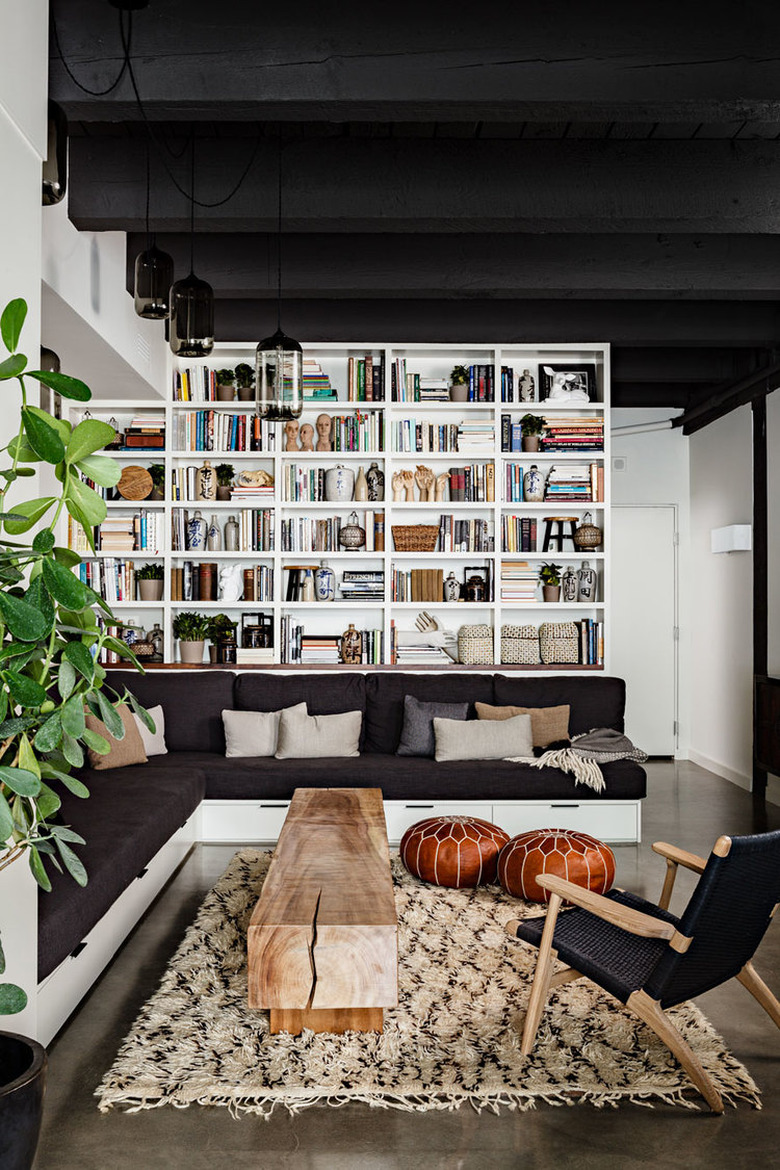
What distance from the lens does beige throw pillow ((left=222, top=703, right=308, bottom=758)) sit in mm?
5520

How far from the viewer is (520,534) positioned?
6.63 meters

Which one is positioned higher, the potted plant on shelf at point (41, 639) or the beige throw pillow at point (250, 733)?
the potted plant on shelf at point (41, 639)

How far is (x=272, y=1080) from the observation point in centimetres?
268

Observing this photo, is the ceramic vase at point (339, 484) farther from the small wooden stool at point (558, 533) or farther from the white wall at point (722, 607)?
the white wall at point (722, 607)

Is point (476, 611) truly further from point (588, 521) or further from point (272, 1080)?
point (272, 1080)

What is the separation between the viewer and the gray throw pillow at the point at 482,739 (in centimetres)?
538

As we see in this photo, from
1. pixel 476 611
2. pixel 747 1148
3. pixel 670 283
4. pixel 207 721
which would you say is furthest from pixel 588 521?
pixel 747 1148

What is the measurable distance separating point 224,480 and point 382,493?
1064 millimetres

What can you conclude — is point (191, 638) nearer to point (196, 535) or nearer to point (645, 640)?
point (196, 535)

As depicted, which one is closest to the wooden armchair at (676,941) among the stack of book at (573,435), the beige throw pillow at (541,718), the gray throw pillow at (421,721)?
the gray throw pillow at (421,721)

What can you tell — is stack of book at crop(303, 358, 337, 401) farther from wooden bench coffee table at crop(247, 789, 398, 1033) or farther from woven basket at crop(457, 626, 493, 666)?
wooden bench coffee table at crop(247, 789, 398, 1033)

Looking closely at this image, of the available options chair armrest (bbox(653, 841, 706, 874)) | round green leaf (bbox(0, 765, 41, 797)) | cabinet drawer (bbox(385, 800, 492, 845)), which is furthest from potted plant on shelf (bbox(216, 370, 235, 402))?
round green leaf (bbox(0, 765, 41, 797))

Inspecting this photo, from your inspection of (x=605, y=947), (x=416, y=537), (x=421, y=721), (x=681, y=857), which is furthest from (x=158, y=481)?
(x=605, y=947)

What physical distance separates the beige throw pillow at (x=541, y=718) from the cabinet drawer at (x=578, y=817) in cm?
50
